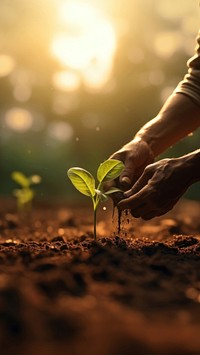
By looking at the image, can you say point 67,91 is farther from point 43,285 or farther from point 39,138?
point 43,285

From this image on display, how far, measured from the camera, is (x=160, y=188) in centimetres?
262

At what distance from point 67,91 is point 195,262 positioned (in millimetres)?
15679

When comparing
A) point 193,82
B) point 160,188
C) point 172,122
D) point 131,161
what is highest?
point 193,82

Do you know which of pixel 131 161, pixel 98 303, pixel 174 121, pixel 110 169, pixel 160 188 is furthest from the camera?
pixel 174 121

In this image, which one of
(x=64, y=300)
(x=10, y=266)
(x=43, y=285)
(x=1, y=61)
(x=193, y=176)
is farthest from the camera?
(x=1, y=61)

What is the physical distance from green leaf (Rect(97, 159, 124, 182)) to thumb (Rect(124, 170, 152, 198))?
0.56ft

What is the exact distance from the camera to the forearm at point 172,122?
10.7 ft

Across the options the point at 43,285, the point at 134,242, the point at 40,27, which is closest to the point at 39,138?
the point at 40,27

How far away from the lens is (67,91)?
1748 centimetres

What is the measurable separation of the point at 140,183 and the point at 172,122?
2.35ft

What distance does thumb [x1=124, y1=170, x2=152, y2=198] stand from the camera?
2738 mm

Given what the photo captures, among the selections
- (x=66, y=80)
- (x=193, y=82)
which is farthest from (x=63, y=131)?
(x=193, y=82)

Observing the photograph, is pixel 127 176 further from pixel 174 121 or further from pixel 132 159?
pixel 174 121

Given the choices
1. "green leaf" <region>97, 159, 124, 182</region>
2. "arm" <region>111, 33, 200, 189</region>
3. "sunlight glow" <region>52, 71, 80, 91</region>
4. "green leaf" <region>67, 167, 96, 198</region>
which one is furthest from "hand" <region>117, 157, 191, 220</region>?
"sunlight glow" <region>52, 71, 80, 91</region>
